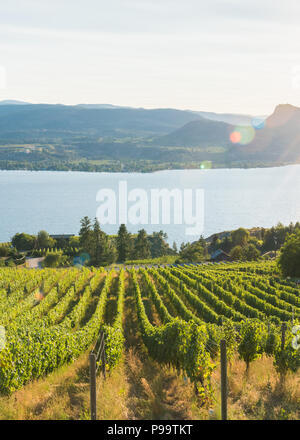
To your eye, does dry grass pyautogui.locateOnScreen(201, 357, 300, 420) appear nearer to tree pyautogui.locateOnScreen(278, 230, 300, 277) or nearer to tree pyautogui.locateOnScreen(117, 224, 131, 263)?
tree pyautogui.locateOnScreen(278, 230, 300, 277)

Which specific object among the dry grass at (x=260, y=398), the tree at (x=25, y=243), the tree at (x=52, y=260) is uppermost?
the dry grass at (x=260, y=398)

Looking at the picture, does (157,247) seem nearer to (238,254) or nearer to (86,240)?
(86,240)

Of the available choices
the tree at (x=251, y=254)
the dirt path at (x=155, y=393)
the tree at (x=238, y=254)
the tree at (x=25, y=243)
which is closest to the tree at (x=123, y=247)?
the tree at (x=25, y=243)

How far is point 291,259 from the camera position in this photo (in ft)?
154

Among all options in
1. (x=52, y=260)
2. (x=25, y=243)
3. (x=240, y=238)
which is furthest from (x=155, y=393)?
(x=240, y=238)

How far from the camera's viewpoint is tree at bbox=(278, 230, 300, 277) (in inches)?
1839

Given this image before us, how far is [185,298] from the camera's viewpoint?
34375mm

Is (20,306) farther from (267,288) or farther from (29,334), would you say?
(267,288)

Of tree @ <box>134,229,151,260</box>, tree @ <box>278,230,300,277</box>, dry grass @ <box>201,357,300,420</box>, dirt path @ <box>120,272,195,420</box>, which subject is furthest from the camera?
tree @ <box>134,229,151,260</box>

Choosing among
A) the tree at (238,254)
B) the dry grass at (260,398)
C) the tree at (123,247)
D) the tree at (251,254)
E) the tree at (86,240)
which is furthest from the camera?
the tree at (123,247)

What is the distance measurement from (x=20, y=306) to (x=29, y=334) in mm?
16438

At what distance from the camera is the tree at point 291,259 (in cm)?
4672

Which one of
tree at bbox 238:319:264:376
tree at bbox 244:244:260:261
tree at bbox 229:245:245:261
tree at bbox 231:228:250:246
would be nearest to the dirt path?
tree at bbox 238:319:264:376

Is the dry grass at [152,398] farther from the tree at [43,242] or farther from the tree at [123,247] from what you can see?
the tree at [43,242]
